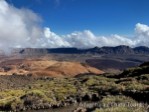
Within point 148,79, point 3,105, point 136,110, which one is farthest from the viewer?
point 148,79

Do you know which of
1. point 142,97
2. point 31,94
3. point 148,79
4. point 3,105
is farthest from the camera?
point 148,79

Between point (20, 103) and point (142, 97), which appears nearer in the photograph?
→ point (142, 97)

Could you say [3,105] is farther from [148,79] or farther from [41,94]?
[148,79]

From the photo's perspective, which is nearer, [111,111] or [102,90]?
[111,111]

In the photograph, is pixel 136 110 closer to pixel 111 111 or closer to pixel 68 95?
pixel 111 111

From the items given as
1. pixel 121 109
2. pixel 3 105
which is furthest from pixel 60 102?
pixel 121 109

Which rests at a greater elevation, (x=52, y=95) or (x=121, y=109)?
(x=121, y=109)

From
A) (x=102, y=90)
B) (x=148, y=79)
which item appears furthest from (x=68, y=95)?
(x=148, y=79)

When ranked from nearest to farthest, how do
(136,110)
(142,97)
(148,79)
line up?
1. (136,110)
2. (142,97)
3. (148,79)

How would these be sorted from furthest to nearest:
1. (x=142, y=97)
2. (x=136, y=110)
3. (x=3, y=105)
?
(x=3, y=105) → (x=142, y=97) → (x=136, y=110)
